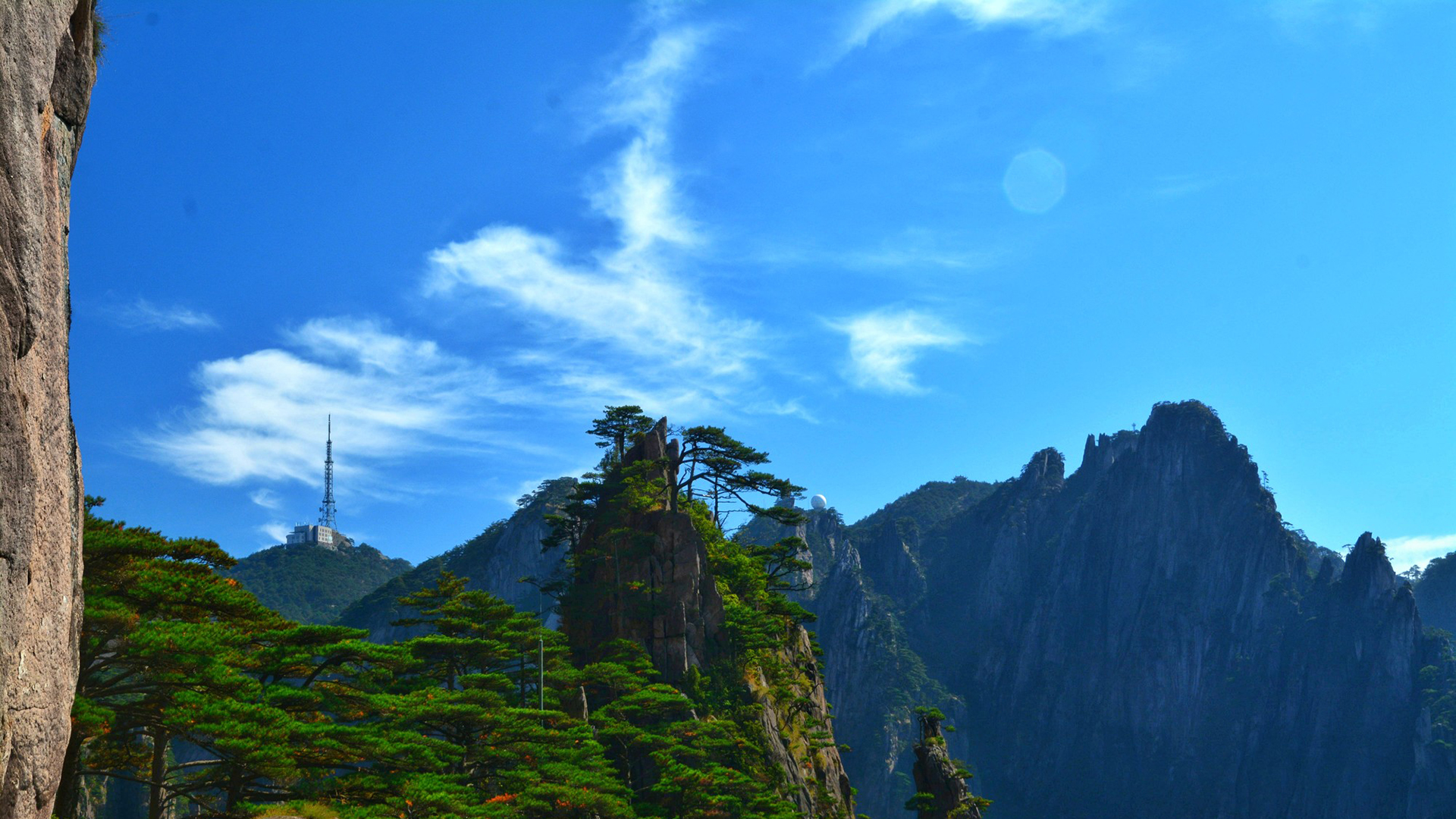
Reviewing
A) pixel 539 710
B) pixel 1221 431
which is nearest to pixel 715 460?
pixel 539 710

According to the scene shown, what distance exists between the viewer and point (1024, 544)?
17512 centimetres

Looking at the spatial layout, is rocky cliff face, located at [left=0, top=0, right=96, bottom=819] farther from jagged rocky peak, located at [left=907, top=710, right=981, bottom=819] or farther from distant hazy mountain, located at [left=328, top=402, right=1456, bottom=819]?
distant hazy mountain, located at [left=328, top=402, right=1456, bottom=819]

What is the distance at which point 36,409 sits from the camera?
9438 millimetres

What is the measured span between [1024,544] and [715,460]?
441 feet

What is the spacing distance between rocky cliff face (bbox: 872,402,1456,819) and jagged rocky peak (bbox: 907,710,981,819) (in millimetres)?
86639

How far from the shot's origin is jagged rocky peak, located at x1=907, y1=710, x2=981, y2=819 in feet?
162

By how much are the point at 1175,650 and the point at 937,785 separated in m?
110

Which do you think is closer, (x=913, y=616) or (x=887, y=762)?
(x=887, y=762)

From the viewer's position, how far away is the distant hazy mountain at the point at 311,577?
149375 mm

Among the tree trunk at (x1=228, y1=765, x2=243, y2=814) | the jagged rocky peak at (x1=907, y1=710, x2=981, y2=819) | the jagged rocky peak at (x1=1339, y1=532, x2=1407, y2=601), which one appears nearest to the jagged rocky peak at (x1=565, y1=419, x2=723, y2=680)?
the jagged rocky peak at (x1=907, y1=710, x2=981, y2=819)

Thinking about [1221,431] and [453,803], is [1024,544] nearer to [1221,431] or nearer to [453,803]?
[1221,431]

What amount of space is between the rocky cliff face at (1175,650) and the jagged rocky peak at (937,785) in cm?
8664

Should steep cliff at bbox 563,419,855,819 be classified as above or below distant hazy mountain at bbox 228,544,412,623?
below

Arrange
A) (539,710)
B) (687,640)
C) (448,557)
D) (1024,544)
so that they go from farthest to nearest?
(1024,544) → (448,557) → (687,640) → (539,710)
